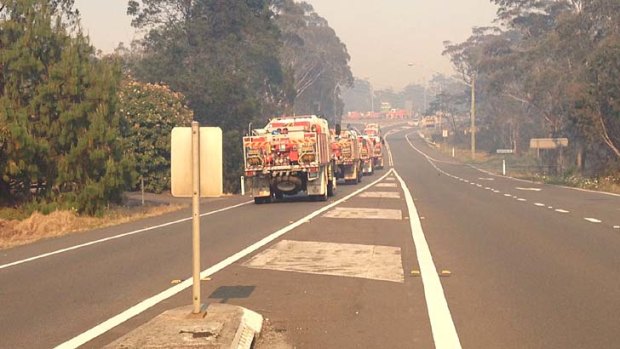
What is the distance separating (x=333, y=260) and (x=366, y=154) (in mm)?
45019

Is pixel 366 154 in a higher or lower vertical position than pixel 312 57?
lower

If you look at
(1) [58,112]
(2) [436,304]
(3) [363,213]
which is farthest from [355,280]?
(1) [58,112]

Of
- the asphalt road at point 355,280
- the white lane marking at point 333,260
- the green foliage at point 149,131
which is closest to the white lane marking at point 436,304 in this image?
the asphalt road at point 355,280

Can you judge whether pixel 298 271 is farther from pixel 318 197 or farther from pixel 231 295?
pixel 318 197

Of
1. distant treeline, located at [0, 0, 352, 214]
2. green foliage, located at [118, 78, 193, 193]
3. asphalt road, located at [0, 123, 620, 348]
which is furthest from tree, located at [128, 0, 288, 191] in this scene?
asphalt road, located at [0, 123, 620, 348]

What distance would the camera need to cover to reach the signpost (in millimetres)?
7926

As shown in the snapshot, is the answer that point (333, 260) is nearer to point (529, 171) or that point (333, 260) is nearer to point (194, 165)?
point (194, 165)

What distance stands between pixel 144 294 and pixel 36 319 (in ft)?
5.29

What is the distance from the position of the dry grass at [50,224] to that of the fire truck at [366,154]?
30841mm

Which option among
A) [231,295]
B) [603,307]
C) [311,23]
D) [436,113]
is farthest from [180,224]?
[436,113]

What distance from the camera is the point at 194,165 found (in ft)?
25.9

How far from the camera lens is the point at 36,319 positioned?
8852 millimetres

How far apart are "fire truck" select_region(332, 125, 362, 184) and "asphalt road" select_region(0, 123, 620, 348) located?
75.9 feet

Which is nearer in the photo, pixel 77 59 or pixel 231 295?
pixel 231 295
